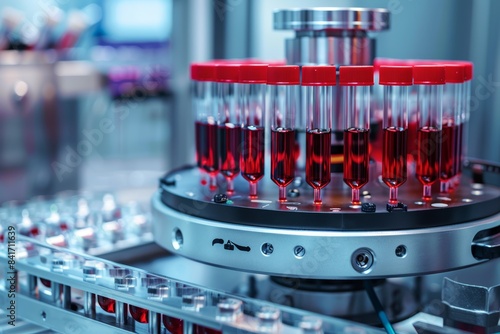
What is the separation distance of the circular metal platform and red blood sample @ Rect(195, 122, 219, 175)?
0.09m

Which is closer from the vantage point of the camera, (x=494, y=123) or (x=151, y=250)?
(x=151, y=250)

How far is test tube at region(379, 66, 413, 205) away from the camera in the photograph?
2.92 ft

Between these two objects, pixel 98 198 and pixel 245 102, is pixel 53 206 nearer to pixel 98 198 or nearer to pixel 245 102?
pixel 98 198

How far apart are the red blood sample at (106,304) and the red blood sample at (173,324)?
0.09 m

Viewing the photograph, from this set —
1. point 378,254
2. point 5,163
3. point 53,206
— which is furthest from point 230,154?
point 5,163

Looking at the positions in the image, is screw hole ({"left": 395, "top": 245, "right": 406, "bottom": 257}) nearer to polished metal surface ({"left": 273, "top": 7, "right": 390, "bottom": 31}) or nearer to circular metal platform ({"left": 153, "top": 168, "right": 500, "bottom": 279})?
circular metal platform ({"left": 153, "top": 168, "right": 500, "bottom": 279})

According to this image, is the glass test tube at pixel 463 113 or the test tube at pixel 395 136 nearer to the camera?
the test tube at pixel 395 136

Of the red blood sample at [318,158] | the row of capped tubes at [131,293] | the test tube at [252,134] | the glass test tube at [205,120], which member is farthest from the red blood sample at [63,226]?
the red blood sample at [318,158]

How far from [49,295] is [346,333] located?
1.50ft

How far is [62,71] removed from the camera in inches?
100

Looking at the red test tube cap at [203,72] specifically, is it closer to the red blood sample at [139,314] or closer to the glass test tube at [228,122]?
the glass test tube at [228,122]

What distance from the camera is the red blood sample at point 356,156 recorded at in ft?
2.95

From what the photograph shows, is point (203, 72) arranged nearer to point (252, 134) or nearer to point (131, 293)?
point (252, 134)

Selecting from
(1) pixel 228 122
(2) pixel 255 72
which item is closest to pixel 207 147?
(1) pixel 228 122
